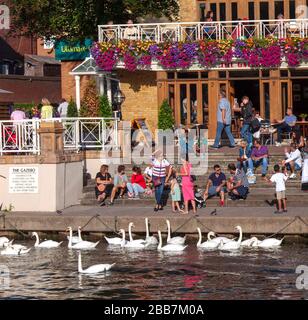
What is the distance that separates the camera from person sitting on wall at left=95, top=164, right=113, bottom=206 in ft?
127

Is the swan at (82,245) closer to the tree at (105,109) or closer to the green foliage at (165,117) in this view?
the tree at (105,109)

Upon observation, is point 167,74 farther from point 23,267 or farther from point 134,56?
point 23,267

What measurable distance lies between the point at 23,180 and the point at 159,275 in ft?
30.9

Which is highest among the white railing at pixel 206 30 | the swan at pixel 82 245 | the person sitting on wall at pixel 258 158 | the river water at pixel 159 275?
the white railing at pixel 206 30

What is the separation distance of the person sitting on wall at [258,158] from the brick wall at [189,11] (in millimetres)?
11529

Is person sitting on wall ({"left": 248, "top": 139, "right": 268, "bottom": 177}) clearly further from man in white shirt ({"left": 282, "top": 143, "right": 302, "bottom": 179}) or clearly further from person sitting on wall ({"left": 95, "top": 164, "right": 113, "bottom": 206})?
person sitting on wall ({"left": 95, "top": 164, "right": 113, "bottom": 206})

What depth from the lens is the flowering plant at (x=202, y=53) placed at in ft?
149

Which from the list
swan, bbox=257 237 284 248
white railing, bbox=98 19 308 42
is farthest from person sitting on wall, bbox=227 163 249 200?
white railing, bbox=98 19 308 42

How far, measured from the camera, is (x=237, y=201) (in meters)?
37.3

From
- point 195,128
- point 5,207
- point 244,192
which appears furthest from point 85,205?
point 195,128

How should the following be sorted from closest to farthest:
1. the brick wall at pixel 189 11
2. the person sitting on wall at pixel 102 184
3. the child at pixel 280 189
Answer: the child at pixel 280 189 → the person sitting on wall at pixel 102 184 → the brick wall at pixel 189 11

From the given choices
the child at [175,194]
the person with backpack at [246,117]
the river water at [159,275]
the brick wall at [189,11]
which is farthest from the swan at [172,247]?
the brick wall at [189,11]

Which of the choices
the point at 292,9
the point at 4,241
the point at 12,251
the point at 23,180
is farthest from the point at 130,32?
the point at 12,251
